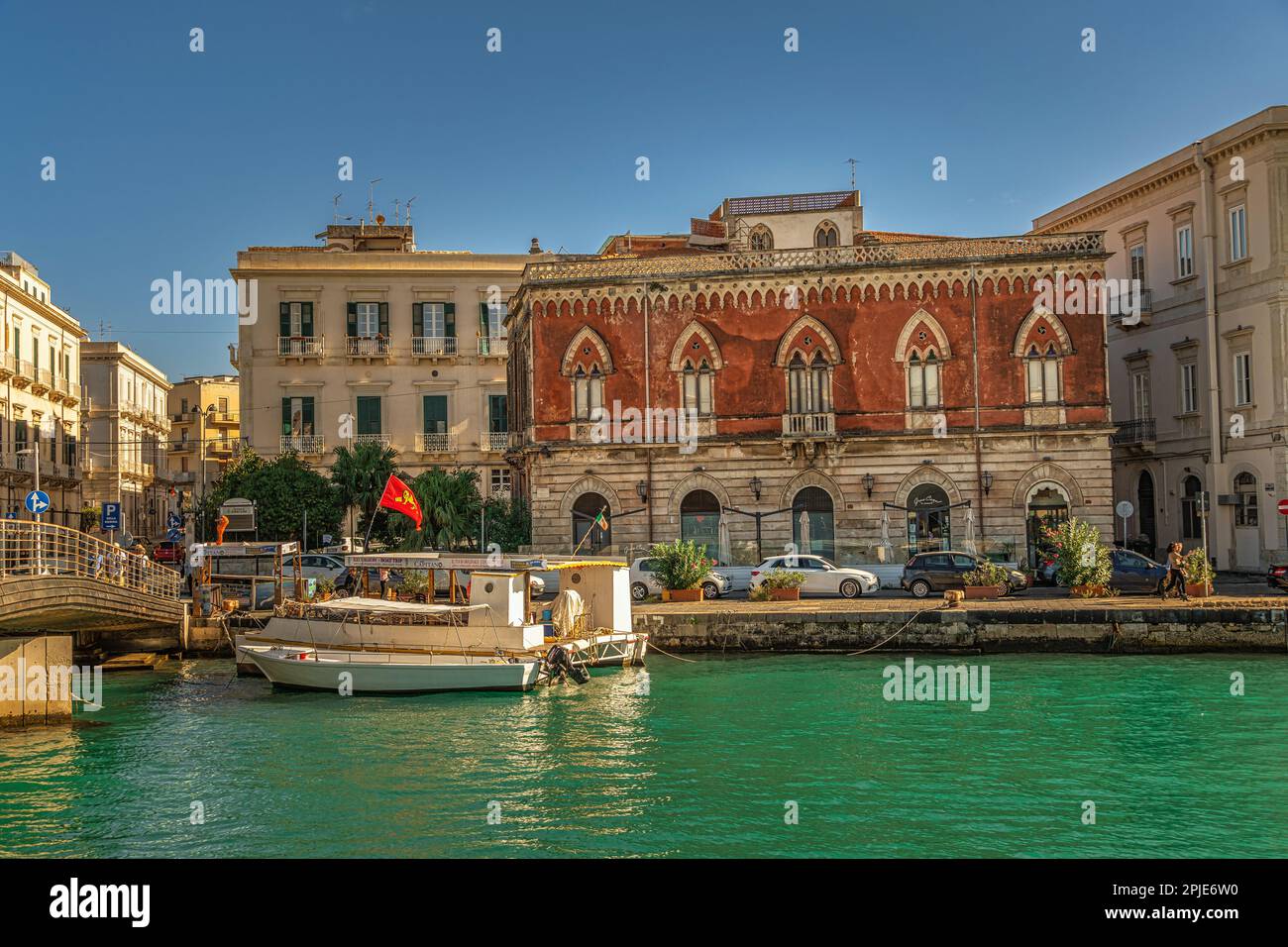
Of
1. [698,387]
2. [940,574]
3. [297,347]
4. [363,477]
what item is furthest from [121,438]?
[940,574]

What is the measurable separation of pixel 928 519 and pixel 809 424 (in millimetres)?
5303

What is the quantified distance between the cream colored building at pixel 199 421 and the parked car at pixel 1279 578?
70.1 metres

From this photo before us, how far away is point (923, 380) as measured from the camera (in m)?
39.9

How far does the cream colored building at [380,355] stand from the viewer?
54375mm

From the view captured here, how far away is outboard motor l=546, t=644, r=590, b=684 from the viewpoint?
26.0 meters

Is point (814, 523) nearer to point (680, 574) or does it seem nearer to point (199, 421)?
point (680, 574)

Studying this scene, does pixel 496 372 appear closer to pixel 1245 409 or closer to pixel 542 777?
pixel 1245 409

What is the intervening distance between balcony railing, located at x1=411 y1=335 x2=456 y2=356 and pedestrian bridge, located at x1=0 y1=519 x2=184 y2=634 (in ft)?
85.8

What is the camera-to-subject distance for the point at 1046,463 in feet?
127

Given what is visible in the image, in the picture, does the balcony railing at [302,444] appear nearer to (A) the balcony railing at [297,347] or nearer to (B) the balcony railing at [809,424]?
(A) the balcony railing at [297,347]

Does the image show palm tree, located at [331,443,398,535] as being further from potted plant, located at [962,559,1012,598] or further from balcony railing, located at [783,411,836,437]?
potted plant, located at [962,559,1012,598]

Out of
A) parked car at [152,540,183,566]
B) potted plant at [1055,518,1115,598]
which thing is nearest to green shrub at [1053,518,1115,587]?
potted plant at [1055,518,1115,598]
